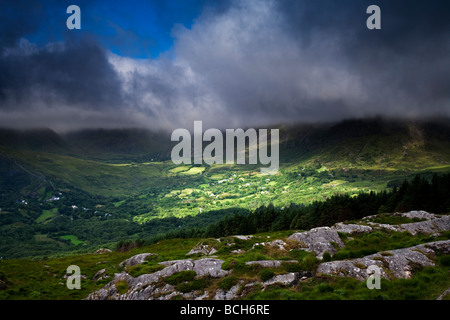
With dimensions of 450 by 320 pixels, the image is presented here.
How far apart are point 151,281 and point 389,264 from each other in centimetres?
2553

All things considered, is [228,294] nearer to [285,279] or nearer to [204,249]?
[285,279]

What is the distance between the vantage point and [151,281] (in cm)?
2669

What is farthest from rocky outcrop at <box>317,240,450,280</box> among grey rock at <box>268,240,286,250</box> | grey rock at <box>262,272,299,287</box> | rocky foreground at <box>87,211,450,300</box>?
grey rock at <box>268,240,286,250</box>

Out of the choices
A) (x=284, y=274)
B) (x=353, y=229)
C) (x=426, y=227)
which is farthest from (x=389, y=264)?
(x=426, y=227)

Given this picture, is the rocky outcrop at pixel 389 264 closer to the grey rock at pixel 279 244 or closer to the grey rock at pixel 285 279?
the grey rock at pixel 285 279

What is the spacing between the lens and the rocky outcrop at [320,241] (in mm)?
33269

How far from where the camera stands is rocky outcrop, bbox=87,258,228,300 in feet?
82.6

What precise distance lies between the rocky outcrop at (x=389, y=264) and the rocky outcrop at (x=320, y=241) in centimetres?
895

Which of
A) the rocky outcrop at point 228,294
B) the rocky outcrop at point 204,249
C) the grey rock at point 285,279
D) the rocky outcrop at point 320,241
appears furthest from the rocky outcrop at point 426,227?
the rocky outcrop at point 228,294
